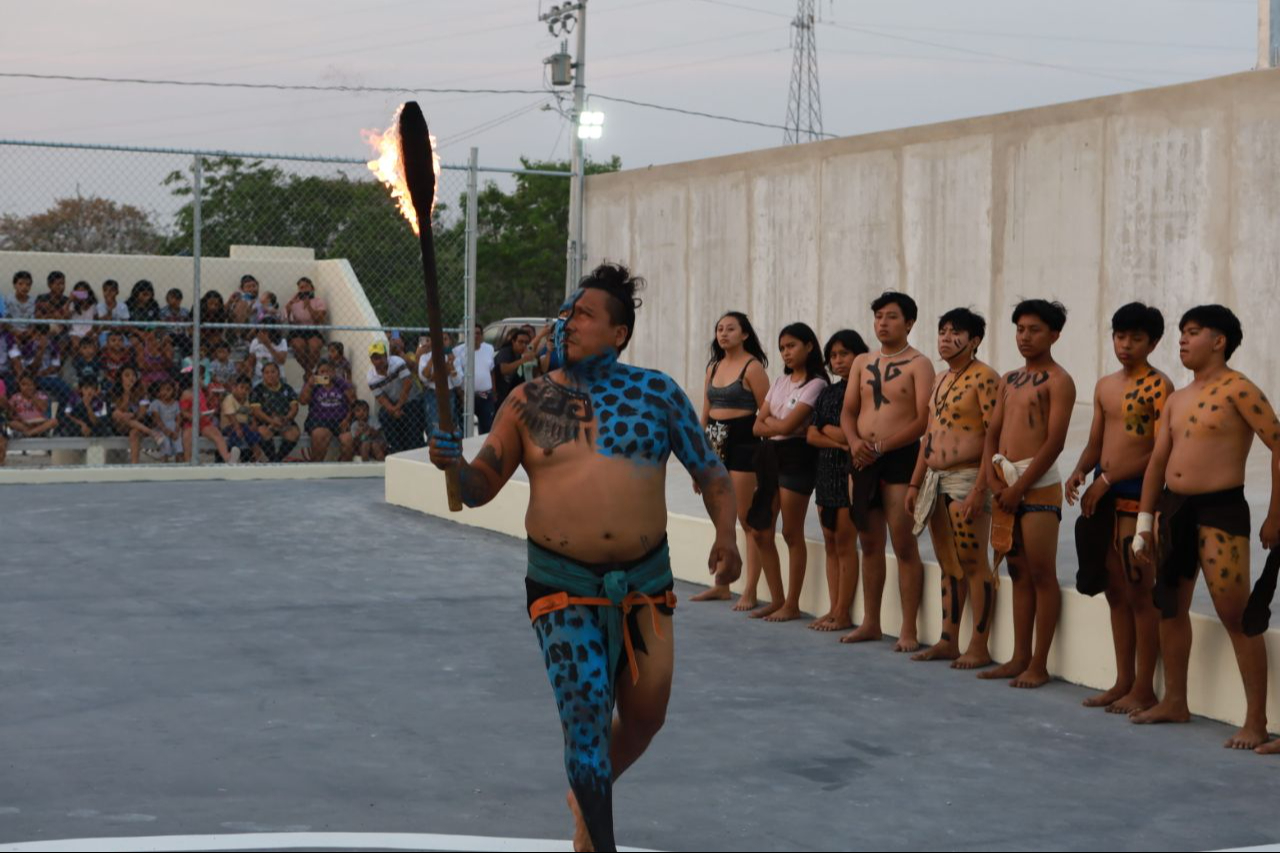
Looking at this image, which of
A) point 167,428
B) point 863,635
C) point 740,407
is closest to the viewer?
point 863,635

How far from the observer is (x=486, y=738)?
6.92 meters

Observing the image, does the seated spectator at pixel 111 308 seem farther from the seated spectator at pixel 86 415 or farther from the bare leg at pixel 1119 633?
the bare leg at pixel 1119 633

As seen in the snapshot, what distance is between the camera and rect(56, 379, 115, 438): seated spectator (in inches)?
703

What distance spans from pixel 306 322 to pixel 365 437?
6.08 ft

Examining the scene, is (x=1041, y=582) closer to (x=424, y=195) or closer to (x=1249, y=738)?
(x=1249, y=738)

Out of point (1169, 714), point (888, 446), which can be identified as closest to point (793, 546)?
point (888, 446)

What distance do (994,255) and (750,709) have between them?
755 cm

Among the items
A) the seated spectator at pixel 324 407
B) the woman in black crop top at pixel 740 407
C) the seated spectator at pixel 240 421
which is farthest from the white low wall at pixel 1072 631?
the seated spectator at pixel 240 421

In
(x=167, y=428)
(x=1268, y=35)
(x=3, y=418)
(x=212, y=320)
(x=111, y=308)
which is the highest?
(x=1268, y=35)

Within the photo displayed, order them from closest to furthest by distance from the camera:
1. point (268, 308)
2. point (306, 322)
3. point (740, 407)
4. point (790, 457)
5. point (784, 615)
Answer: point (790, 457), point (784, 615), point (740, 407), point (268, 308), point (306, 322)

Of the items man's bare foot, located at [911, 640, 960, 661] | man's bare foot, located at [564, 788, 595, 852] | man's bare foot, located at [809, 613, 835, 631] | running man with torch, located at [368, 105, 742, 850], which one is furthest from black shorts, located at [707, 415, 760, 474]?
man's bare foot, located at [564, 788, 595, 852]

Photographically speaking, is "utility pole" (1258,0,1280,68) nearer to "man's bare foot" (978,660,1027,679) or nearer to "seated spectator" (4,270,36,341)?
"man's bare foot" (978,660,1027,679)

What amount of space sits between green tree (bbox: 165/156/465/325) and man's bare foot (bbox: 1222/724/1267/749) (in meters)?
13.7

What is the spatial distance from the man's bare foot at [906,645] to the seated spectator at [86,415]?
11.5m
